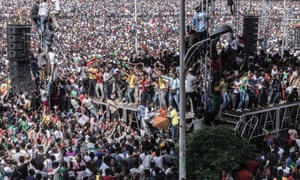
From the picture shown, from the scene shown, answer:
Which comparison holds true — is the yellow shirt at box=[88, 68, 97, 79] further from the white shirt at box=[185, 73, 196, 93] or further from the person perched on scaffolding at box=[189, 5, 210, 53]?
the white shirt at box=[185, 73, 196, 93]

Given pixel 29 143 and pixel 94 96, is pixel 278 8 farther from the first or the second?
pixel 29 143

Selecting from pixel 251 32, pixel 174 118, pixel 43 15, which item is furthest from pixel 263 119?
pixel 43 15

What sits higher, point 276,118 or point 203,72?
point 203,72

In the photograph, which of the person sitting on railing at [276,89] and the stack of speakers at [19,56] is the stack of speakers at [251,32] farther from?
the stack of speakers at [19,56]

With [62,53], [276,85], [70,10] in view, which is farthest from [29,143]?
[70,10]

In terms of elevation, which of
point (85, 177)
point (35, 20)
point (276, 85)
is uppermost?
point (35, 20)

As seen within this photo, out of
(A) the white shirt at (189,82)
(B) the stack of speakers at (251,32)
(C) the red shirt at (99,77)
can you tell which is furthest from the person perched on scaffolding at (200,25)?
(B) the stack of speakers at (251,32)

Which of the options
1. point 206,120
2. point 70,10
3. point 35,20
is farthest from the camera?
point 70,10

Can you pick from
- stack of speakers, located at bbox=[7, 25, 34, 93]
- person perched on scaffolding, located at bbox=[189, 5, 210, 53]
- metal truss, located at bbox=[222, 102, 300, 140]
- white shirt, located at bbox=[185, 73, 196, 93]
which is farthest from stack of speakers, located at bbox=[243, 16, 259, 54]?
stack of speakers, located at bbox=[7, 25, 34, 93]

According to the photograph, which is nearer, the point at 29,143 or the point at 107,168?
the point at 107,168
